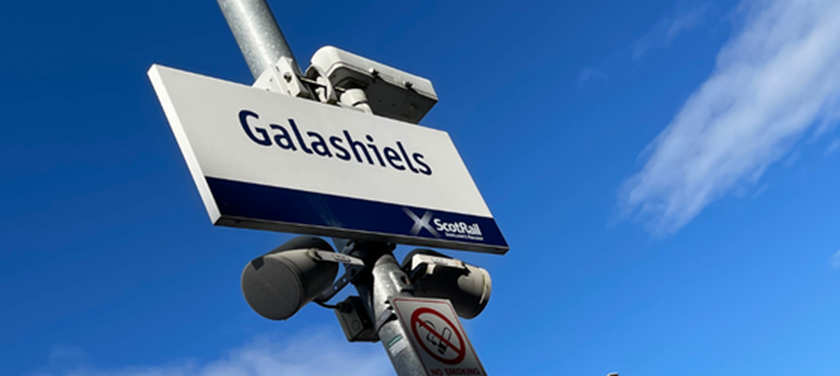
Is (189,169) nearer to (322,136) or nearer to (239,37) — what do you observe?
(322,136)

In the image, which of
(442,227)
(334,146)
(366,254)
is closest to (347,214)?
(366,254)

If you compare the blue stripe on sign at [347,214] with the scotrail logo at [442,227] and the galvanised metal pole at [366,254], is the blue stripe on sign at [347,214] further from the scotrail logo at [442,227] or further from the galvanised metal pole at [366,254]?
the galvanised metal pole at [366,254]

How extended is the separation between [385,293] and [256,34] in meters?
2.28

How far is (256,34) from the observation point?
17.3 ft

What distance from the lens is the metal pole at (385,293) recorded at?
3678 millimetres

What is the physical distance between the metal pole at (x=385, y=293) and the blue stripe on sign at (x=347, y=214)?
147 mm

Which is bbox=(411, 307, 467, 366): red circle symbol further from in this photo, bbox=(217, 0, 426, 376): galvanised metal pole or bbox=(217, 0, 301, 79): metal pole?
bbox=(217, 0, 301, 79): metal pole

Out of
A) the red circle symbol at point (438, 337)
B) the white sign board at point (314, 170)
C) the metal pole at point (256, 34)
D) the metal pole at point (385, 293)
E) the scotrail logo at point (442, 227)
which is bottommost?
the red circle symbol at point (438, 337)

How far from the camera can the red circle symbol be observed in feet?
12.2

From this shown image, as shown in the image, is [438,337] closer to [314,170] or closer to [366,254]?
[366,254]

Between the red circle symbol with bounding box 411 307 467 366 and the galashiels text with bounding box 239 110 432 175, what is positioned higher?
the galashiels text with bounding box 239 110 432 175

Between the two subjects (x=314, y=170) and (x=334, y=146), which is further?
(x=334, y=146)

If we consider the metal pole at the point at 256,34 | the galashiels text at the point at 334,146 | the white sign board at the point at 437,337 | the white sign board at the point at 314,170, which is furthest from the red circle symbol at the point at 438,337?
the metal pole at the point at 256,34

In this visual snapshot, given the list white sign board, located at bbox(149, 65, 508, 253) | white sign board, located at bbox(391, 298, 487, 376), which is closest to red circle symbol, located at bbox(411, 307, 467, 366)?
white sign board, located at bbox(391, 298, 487, 376)
